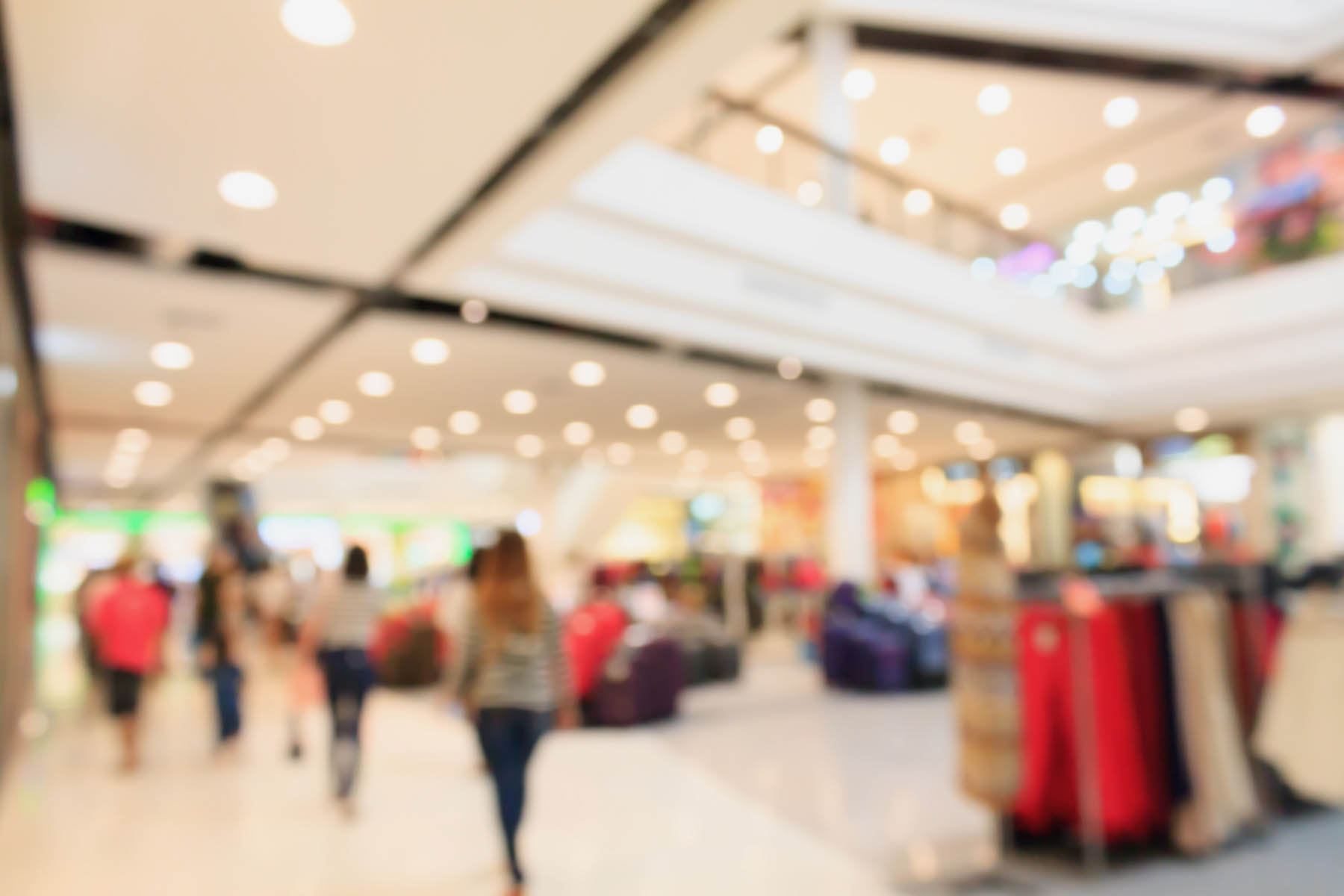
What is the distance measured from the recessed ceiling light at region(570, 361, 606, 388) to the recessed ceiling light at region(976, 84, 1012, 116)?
764 centimetres

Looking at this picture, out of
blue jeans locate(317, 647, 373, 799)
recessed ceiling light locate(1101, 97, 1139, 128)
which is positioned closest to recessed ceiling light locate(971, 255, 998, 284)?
recessed ceiling light locate(1101, 97, 1139, 128)

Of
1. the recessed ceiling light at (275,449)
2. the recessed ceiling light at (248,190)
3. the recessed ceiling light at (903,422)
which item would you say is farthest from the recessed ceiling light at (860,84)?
the recessed ceiling light at (275,449)

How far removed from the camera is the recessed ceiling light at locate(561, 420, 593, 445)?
1381 centimetres

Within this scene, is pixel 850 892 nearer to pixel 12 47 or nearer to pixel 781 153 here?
pixel 12 47

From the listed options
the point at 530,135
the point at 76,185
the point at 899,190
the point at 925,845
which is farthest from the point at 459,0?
the point at 899,190

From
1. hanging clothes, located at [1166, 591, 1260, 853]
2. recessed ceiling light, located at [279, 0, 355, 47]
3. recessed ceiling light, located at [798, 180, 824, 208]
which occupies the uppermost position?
recessed ceiling light, located at [798, 180, 824, 208]

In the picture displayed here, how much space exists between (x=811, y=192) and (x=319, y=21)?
6.63 metres

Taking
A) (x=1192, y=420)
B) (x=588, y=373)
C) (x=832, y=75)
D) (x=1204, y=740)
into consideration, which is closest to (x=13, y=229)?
(x=588, y=373)

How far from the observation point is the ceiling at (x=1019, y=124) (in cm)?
1209

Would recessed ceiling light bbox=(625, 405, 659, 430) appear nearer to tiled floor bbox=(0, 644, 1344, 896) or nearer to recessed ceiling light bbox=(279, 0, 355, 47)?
tiled floor bbox=(0, 644, 1344, 896)

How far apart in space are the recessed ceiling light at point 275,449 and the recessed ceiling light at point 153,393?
332 cm

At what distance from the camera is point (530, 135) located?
4.08m

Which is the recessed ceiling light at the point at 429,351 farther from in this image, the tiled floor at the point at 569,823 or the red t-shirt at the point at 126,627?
the tiled floor at the point at 569,823

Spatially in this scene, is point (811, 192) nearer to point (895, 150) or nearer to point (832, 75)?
point (832, 75)
